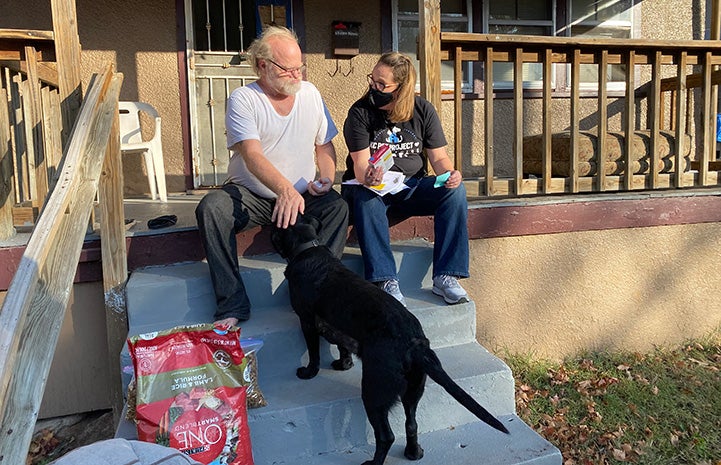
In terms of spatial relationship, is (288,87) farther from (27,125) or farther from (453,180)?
(27,125)

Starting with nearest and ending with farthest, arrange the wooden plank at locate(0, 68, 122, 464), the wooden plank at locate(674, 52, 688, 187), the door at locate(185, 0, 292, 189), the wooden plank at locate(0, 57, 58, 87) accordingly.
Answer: the wooden plank at locate(0, 68, 122, 464) → the wooden plank at locate(0, 57, 58, 87) → the wooden plank at locate(674, 52, 688, 187) → the door at locate(185, 0, 292, 189)

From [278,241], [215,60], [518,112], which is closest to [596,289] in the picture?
[518,112]

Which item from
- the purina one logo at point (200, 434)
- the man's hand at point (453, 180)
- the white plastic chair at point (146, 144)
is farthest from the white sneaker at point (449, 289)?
the white plastic chair at point (146, 144)

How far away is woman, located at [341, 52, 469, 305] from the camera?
3.00 metres

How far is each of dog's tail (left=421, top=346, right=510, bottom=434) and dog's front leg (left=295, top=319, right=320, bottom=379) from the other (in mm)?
648

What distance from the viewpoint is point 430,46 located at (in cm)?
341

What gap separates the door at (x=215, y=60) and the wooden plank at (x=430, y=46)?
2.67m

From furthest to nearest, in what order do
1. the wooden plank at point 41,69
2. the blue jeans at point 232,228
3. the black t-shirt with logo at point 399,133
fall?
the wooden plank at point 41,69, the black t-shirt with logo at point 399,133, the blue jeans at point 232,228

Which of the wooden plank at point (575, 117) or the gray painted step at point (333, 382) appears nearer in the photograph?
the gray painted step at point (333, 382)

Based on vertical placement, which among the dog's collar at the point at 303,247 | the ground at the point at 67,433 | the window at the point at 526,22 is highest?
the window at the point at 526,22

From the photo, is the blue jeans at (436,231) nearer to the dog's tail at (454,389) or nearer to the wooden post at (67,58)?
the dog's tail at (454,389)

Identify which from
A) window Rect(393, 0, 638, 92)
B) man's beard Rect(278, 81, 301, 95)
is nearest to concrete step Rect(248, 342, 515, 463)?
man's beard Rect(278, 81, 301, 95)

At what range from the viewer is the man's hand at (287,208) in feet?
8.93

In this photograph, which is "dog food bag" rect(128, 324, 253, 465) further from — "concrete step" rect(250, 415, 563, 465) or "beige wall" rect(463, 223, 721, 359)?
"beige wall" rect(463, 223, 721, 359)
